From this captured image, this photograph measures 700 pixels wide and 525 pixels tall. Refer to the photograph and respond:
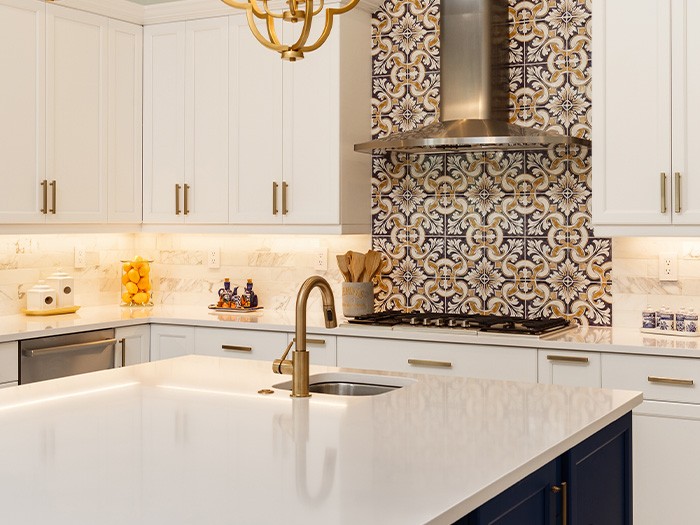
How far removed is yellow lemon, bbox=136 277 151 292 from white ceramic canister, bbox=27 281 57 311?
63cm

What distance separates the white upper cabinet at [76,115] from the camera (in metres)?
4.52

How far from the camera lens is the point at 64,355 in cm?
420

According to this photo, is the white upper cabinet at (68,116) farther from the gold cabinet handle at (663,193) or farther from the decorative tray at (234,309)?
the gold cabinet handle at (663,193)

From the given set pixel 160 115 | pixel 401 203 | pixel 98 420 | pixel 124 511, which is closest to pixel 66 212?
pixel 160 115

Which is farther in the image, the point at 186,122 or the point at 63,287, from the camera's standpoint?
the point at 186,122

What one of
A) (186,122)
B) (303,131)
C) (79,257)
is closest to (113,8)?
(186,122)

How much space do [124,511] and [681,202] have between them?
2889mm

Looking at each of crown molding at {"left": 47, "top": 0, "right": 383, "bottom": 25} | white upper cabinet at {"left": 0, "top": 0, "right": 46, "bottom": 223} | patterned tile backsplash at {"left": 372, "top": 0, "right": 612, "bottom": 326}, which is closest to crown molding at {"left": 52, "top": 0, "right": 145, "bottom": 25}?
crown molding at {"left": 47, "top": 0, "right": 383, "bottom": 25}

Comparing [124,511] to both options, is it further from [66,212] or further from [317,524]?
[66,212]

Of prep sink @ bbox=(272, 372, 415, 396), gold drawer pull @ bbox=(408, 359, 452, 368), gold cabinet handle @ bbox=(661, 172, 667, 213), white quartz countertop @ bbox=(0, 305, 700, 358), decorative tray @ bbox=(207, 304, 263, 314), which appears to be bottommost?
gold drawer pull @ bbox=(408, 359, 452, 368)

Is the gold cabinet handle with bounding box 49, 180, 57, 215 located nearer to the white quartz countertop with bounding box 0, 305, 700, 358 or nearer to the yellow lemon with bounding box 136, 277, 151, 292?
the white quartz countertop with bounding box 0, 305, 700, 358

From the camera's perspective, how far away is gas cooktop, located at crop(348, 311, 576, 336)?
12.9 feet

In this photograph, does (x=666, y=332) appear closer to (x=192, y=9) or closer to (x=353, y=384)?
(x=353, y=384)

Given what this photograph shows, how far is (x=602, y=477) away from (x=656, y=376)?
50.2 inches
